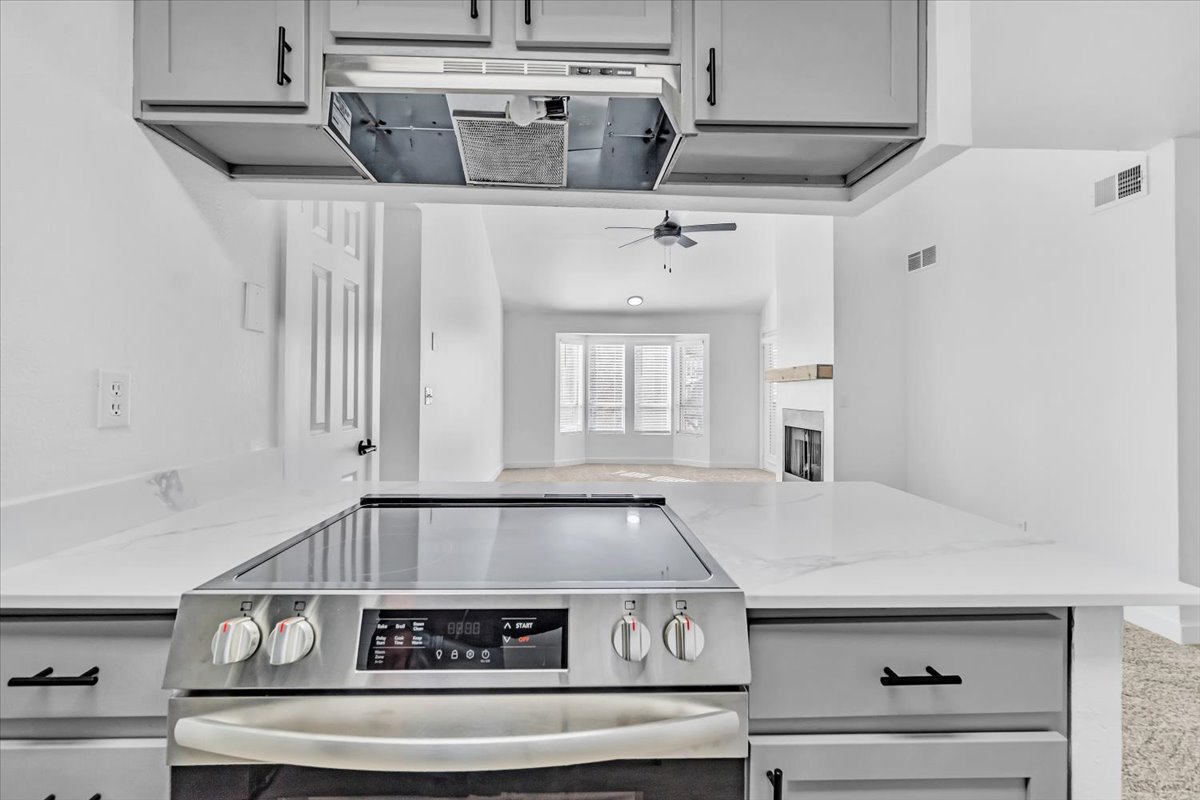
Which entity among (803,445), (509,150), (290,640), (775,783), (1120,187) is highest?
(1120,187)

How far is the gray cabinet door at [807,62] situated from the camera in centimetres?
131

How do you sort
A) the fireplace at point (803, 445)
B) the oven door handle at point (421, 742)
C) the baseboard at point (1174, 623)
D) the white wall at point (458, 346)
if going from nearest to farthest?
the oven door handle at point (421, 742), the baseboard at point (1174, 623), the white wall at point (458, 346), the fireplace at point (803, 445)

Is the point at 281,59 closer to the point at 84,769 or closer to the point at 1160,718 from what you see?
the point at 84,769

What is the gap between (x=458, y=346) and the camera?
5414 mm

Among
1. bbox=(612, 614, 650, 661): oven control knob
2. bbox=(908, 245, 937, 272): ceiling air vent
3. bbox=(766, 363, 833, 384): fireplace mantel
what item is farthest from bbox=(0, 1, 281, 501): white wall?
bbox=(908, 245, 937, 272): ceiling air vent

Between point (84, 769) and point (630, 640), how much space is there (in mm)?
760

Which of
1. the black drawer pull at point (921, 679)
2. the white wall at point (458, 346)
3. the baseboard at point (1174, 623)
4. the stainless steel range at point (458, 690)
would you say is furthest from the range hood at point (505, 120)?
the baseboard at point (1174, 623)

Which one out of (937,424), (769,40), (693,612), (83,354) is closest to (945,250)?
(937,424)

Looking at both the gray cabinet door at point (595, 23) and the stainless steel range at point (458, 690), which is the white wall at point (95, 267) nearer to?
the stainless steel range at point (458, 690)

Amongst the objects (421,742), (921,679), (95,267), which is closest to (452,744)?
(421,742)

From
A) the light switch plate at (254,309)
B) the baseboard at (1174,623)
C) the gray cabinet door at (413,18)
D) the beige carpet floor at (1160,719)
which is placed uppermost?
the gray cabinet door at (413,18)

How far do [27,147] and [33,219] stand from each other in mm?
119

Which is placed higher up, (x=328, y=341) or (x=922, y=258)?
(x=922, y=258)

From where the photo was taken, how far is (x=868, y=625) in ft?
2.97
